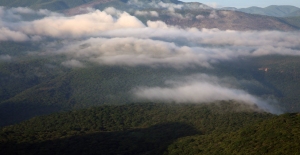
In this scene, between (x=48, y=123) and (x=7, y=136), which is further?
(x=48, y=123)

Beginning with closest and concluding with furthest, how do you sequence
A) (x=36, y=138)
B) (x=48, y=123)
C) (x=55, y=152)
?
(x=55, y=152), (x=36, y=138), (x=48, y=123)

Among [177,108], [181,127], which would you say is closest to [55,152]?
[181,127]

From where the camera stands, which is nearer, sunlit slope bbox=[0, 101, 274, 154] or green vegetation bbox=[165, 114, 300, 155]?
green vegetation bbox=[165, 114, 300, 155]

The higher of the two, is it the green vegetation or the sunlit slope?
the green vegetation

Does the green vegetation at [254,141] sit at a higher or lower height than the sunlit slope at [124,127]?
higher

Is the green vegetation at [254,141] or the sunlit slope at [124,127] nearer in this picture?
the green vegetation at [254,141]

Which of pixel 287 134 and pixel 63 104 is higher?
pixel 287 134

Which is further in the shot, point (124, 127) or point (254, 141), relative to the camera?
point (124, 127)

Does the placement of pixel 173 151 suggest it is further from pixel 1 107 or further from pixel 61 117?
pixel 1 107
